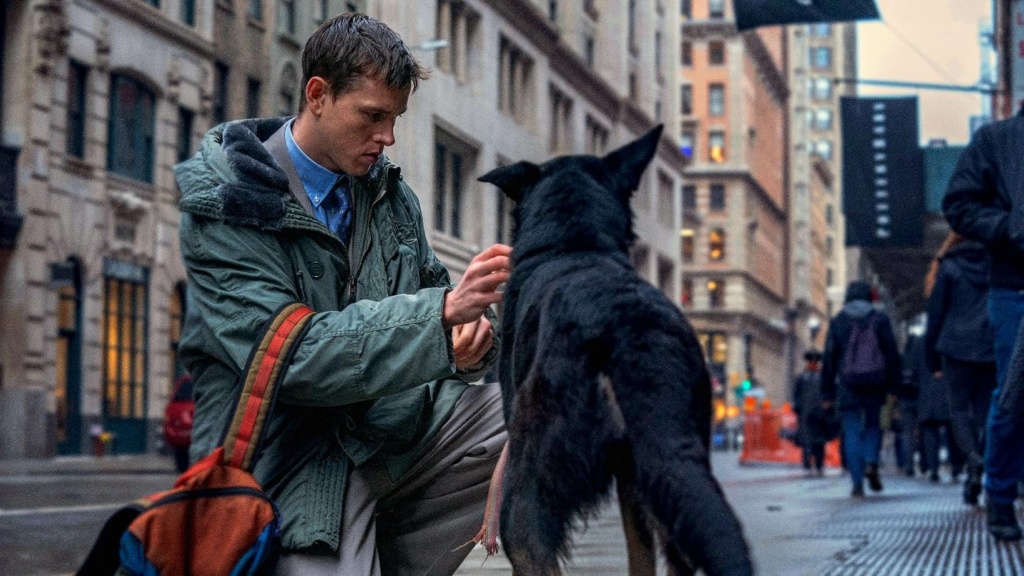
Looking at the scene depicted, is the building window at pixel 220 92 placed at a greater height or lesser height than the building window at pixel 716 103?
lesser

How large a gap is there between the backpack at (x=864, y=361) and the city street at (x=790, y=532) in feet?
3.31

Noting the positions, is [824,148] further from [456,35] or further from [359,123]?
[359,123]

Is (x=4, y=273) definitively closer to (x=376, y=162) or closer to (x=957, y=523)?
(x=957, y=523)

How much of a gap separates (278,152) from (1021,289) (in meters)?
5.03

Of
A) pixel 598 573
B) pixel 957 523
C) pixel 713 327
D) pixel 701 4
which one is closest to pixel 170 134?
pixel 957 523

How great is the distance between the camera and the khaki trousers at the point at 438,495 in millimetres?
3646

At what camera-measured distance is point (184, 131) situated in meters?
25.6

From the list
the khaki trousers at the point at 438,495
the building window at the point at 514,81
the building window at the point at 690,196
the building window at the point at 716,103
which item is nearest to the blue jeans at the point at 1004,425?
the khaki trousers at the point at 438,495

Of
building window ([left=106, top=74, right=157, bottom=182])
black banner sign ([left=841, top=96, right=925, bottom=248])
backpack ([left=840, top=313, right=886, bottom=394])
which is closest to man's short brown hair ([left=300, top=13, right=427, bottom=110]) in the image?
backpack ([left=840, top=313, right=886, bottom=394])

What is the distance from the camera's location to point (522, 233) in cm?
349

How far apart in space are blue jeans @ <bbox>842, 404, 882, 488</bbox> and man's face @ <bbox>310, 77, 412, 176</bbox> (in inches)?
444

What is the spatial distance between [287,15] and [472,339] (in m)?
5.74

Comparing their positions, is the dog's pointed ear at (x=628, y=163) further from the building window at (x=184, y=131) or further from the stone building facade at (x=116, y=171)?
the building window at (x=184, y=131)

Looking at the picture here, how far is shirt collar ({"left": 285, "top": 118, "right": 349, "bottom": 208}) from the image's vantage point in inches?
144
